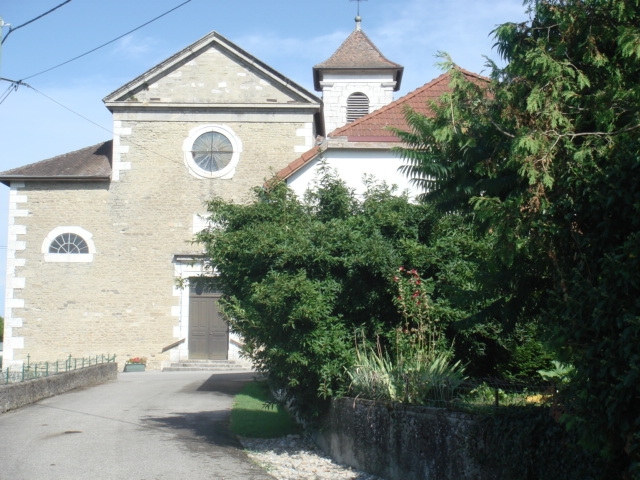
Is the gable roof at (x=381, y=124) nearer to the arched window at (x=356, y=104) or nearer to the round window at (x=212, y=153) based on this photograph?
the round window at (x=212, y=153)

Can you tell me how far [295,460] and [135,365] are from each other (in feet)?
55.0

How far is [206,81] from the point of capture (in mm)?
27109

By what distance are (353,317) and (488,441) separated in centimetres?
411

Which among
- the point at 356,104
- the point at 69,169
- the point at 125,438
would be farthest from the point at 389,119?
the point at 69,169

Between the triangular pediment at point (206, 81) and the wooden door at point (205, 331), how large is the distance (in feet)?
22.7

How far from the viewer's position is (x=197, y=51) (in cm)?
2709

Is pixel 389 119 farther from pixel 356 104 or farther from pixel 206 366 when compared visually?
pixel 356 104

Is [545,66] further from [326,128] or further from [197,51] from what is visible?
[326,128]

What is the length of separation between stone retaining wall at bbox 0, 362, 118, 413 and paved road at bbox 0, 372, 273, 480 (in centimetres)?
24

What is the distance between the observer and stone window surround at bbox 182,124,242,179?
88.3 ft

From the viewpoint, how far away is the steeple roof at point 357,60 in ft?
104

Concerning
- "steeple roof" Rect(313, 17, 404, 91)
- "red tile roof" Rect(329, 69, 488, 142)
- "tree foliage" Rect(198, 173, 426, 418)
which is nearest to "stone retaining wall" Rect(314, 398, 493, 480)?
"tree foliage" Rect(198, 173, 426, 418)

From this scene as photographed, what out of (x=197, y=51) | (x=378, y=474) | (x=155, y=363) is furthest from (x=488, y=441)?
(x=197, y=51)

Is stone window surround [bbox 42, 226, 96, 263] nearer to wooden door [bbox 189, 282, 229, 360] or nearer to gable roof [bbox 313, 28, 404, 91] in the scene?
wooden door [bbox 189, 282, 229, 360]
